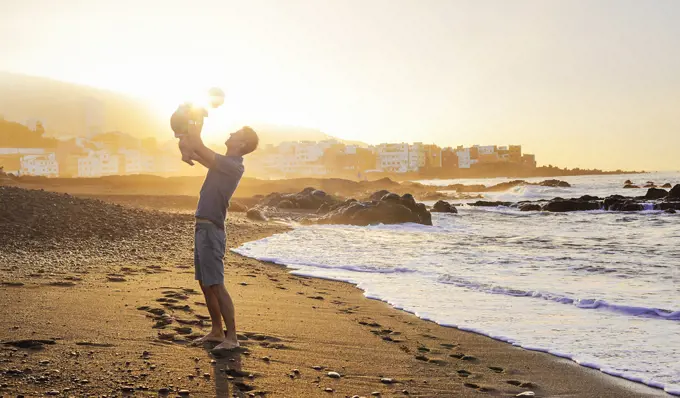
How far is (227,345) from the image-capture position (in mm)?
4363

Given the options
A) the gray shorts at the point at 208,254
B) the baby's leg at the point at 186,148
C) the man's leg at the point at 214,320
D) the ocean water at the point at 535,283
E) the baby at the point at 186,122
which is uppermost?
the baby at the point at 186,122

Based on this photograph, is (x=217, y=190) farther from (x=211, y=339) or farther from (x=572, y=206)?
(x=572, y=206)

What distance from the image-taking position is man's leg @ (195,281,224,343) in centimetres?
450

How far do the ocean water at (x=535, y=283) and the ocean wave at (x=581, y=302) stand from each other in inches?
0.5

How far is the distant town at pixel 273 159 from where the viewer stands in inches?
3100

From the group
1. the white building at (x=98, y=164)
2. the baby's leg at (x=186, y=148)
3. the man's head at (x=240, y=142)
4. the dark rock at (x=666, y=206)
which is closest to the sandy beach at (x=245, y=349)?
the baby's leg at (x=186, y=148)

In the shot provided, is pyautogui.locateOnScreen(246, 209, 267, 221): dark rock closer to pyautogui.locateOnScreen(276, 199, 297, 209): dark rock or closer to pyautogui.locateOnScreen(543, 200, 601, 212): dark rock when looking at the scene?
pyautogui.locateOnScreen(276, 199, 297, 209): dark rock

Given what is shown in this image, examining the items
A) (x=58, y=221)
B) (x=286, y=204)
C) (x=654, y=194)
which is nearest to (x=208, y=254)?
(x=58, y=221)

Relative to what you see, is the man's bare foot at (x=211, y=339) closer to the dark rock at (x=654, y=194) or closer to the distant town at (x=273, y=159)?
the dark rock at (x=654, y=194)

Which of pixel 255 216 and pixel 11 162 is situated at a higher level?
pixel 11 162

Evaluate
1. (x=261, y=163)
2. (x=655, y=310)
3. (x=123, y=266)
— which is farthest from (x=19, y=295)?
(x=261, y=163)

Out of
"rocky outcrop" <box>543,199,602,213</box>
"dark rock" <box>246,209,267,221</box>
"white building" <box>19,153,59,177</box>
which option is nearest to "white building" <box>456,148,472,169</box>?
"white building" <box>19,153,59,177</box>

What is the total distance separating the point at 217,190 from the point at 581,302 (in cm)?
481

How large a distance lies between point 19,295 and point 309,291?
136 inches
